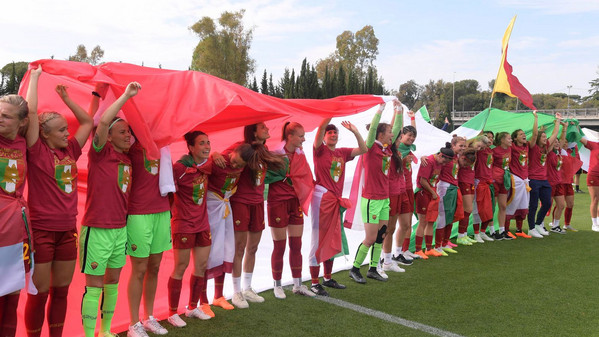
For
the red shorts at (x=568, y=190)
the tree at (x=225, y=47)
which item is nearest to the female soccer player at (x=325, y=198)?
the red shorts at (x=568, y=190)

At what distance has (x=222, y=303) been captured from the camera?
460cm

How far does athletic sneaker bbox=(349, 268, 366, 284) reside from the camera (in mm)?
5655

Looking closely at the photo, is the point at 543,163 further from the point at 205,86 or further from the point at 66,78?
the point at 66,78

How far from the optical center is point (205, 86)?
3.75 meters

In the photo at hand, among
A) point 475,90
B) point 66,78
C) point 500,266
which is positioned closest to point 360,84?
point 500,266

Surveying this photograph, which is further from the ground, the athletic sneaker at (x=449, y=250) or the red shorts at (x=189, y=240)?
the red shorts at (x=189, y=240)

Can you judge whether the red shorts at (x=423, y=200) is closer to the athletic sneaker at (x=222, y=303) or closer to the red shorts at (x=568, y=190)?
the athletic sneaker at (x=222, y=303)

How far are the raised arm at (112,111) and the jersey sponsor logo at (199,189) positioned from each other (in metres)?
0.91

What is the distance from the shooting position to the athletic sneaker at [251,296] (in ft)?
15.8

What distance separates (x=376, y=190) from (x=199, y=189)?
7.31ft

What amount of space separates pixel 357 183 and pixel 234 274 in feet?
6.50

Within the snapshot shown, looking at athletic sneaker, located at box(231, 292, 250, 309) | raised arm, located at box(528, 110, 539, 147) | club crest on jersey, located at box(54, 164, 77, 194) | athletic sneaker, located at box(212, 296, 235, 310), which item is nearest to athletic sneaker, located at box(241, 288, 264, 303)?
athletic sneaker, located at box(231, 292, 250, 309)

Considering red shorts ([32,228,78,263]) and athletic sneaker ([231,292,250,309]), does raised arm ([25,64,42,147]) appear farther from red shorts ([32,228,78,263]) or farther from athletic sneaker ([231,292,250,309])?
athletic sneaker ([231,292,250,309])

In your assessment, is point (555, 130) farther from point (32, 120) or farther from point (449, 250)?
point (32, 120)
